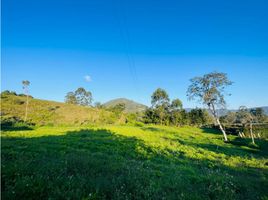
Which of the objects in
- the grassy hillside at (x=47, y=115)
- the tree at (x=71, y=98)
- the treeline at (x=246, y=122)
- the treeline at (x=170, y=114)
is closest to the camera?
the grassy hillside at (x=47, y=115)

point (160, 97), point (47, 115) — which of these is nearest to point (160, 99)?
point (160, 97)

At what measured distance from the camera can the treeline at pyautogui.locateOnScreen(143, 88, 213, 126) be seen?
6153 cm

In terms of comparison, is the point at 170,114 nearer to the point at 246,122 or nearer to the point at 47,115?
the point at 246,122

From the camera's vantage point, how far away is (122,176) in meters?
5.34

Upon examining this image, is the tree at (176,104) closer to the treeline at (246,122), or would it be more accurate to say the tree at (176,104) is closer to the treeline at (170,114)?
the treeline at (170,114)

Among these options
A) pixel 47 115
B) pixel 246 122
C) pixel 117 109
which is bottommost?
pixel 246 122

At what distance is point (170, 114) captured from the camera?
63.1m

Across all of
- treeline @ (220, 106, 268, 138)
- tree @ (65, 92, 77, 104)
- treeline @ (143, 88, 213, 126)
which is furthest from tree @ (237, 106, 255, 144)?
tree @ (65, 92, 77, 104)

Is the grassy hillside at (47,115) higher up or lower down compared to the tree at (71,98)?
lower down

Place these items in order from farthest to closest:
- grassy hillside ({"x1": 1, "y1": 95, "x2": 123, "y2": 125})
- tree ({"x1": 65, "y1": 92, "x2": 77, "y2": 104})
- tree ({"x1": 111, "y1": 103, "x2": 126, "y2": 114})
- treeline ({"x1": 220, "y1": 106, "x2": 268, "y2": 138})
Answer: tree ({"x1": 65, "y1": 92, "x2": 77, "y2": 104}) < tree ({"x1": 111, "y1": 103, "x2": 126, "y2": 114}) < treeline ({"x1": 220, "y1": 106, "x2": 268, "y2": 138}) < grassy hillside ({"x1": 1, "y1": 95, "x2": 123, "y2": 125})

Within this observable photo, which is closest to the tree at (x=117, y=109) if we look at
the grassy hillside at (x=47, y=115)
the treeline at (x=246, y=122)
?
the grassy hillside at (x=47, y=115)

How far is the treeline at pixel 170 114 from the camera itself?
61.5 meters

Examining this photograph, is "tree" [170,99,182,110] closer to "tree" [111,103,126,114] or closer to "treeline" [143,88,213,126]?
"treeline" [143,88,213,126]

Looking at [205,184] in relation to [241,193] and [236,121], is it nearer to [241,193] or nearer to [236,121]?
[241,193]
